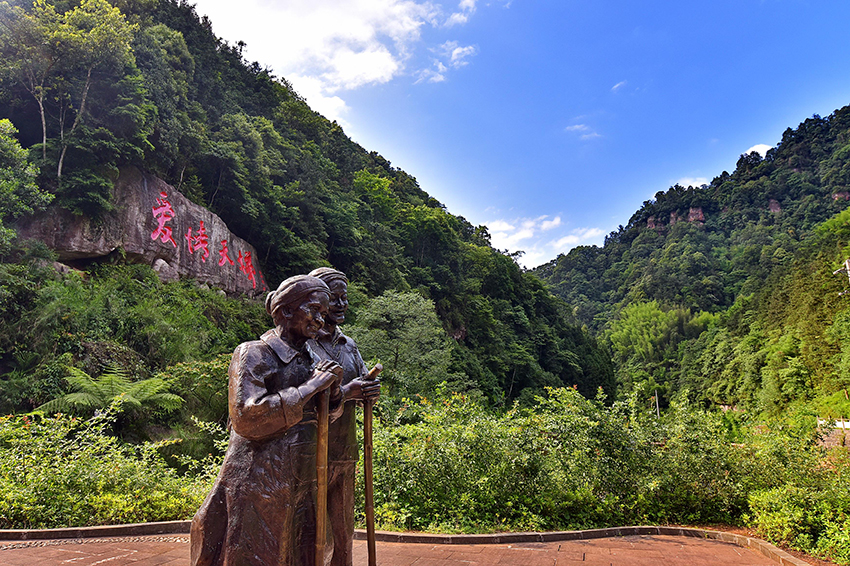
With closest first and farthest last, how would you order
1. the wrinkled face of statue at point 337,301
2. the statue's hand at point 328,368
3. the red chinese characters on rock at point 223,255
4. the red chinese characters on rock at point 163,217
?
the statue's hand at point 328,368 < the wrinkled face of statue at point 337,301 < the red chinese characters on rock at point 163,217 < the red chinese characters on rock at point 223,255

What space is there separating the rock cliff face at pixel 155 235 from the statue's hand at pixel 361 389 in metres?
12.6

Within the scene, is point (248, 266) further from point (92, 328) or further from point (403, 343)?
→ point (403, 343)

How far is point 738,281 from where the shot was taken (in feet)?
195

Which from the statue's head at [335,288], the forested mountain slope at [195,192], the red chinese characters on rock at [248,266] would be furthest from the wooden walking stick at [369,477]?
the red chinese characters on rock at [248,266]

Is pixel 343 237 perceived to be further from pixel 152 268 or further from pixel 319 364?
pixel 319 364

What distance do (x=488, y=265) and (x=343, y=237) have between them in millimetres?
14414

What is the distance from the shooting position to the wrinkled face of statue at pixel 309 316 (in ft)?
7.61

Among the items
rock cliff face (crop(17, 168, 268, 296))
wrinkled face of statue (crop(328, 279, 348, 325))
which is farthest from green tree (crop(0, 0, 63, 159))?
wrinkled face of statue (crop(328, 279, 348, 325))

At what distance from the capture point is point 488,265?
109 feet

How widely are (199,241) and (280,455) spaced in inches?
581

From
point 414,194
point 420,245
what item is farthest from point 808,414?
point 414,194

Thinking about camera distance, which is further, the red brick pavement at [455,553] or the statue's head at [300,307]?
the red brick pavement at [455,553]

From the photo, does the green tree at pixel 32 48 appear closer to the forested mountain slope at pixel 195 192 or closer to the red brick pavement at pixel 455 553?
the forested mountain slope at pixel 195 192

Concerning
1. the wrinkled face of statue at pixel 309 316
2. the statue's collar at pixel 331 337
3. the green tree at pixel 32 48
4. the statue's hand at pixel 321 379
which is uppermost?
the green tree at pixel 32 48
